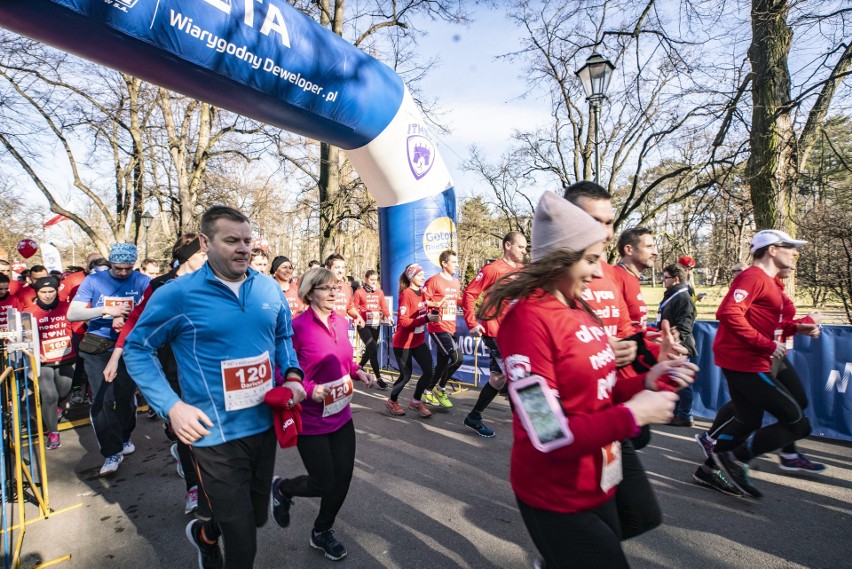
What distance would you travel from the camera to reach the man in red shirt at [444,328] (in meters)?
6.31

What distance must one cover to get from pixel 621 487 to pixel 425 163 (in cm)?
803

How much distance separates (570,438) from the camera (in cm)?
138

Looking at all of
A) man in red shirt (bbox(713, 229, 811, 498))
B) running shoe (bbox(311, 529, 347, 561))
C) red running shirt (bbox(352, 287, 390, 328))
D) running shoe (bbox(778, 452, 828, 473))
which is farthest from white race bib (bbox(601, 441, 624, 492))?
red running shirt (bbox(352, 287, 390, 328))

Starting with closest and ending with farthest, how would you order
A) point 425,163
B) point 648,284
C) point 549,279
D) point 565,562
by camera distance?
1. point 565,562
2. point 549,279
3. point 425,163
4. point 648,284

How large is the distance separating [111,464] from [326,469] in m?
2.85

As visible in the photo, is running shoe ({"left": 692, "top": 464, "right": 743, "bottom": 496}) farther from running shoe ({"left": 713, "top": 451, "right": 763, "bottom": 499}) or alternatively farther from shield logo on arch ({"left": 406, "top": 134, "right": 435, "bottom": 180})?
shield logo on arch ({"left": 406, "top": 134, "right": 435, "bottom": 180})

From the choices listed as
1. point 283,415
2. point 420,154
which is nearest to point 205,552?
point 283,415

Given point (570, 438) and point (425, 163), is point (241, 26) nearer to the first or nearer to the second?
point (425, 163)

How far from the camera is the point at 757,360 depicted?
368cm

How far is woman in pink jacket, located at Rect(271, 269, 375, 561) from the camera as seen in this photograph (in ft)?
9.39

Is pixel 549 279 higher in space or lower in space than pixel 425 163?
lower

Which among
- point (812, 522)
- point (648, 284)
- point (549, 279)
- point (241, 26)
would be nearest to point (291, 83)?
point (241, 26)

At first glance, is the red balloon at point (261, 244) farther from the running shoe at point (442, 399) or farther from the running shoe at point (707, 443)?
the running shoe at point (707, 443)

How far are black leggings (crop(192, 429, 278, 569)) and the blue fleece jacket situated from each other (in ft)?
0.20
